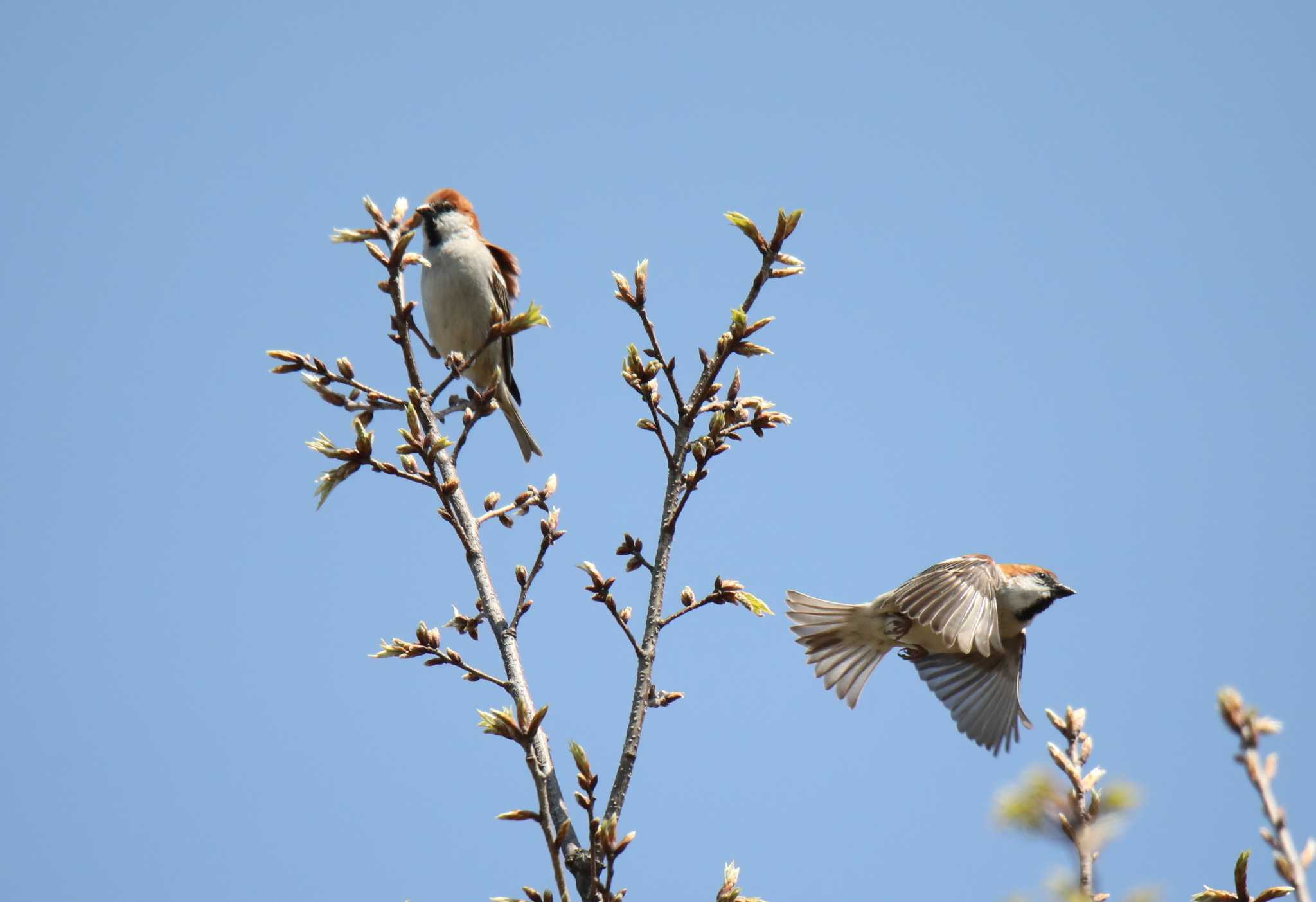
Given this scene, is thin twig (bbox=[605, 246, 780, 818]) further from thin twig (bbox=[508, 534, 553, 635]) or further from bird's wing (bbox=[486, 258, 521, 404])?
bird's wing (bbox=[486, 258, 521, 404])

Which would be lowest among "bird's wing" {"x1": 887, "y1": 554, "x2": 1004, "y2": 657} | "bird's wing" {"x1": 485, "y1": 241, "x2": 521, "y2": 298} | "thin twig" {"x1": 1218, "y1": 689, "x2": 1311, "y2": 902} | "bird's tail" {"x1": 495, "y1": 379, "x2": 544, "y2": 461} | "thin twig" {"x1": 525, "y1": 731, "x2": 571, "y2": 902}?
"thin twig" {"x1": 1218, "y1": 689, "x2": 1311, "y2": 902}

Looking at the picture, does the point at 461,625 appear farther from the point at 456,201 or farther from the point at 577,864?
the point at 456,201

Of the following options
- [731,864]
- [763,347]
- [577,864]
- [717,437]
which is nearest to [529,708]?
[577,864]

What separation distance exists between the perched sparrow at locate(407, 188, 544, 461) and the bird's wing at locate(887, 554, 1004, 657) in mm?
2931

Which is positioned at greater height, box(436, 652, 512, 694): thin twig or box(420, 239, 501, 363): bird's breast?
box(420, 239, 501, 363): bird's breast

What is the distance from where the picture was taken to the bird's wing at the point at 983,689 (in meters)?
6.38

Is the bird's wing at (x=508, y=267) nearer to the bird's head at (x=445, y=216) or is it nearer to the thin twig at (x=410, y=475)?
the bird's head at (x=445, y=216)

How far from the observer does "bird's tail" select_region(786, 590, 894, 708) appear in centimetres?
652

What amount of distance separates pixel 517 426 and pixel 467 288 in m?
1.06

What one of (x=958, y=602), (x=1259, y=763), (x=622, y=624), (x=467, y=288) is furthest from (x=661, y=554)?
(x=467, y=288)

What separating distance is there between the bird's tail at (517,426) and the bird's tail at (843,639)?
255 cm

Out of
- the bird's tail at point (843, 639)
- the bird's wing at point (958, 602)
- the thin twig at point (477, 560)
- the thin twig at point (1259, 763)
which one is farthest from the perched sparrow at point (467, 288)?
the thin twig at point (1259, 763)

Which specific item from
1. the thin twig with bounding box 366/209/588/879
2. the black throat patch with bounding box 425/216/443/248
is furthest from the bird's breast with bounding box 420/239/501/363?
the thin twig with bounding box 366/209/588/879

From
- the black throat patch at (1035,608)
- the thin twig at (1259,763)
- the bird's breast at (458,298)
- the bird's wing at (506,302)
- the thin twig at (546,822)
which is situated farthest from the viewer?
the bird's wing at (506,302)
